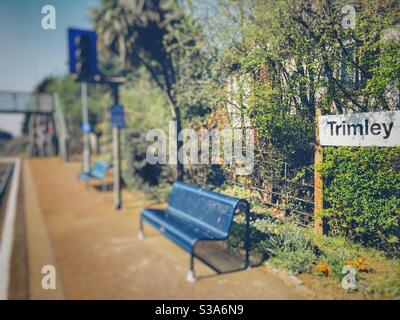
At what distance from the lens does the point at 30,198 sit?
1052 centimetres

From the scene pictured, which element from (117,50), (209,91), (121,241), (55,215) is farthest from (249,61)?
(117,50)

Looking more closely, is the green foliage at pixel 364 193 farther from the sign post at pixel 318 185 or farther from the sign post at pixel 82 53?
the sign post at pixel 82 53

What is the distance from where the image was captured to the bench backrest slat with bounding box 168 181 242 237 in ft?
7.64

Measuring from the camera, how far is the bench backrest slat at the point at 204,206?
2.33 meters

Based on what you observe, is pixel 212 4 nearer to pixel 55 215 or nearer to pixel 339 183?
pixel 339 183

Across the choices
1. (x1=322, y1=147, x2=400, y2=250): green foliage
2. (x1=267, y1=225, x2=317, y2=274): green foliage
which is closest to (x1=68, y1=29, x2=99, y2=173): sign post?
(x1=267, y1=225, x2=317, y2=274): green foliage

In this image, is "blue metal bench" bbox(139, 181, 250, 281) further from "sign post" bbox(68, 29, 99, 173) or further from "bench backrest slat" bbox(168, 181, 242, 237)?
"sign post" bbox(68, 29, 99, 173)

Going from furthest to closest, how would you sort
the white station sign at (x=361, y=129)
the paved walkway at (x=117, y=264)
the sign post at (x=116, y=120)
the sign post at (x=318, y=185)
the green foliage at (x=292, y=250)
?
1. the sign post at (x=116, y=120)
2. the paved walkway at (x=117, y=264)
3. the green foliage at (x=292, y=250)
4. the sign post at (x=318, y=185)
5. the white station sign at (x=361, y=129)

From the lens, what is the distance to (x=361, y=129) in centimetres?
141

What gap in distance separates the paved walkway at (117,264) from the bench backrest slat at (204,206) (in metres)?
0.44

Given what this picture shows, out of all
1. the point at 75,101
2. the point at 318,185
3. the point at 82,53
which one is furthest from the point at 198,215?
the point at 75,101

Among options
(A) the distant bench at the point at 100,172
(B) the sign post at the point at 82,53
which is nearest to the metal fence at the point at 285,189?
(B) the sign post at the point at 82,53
